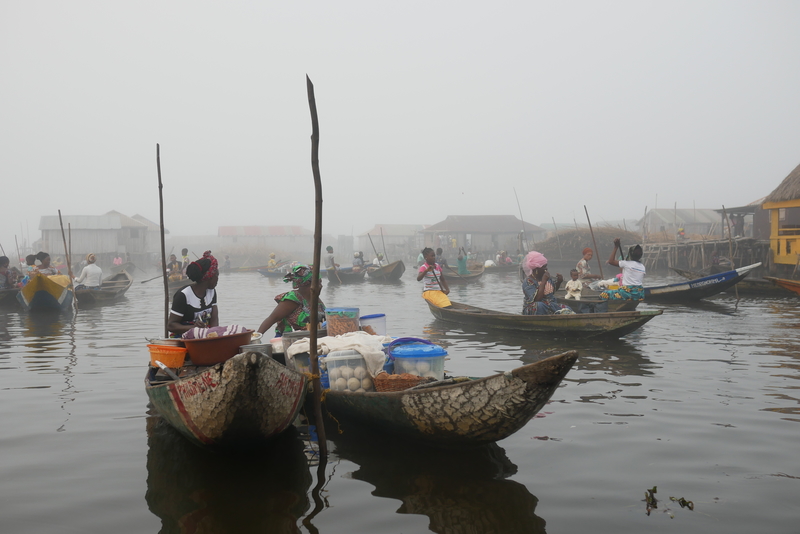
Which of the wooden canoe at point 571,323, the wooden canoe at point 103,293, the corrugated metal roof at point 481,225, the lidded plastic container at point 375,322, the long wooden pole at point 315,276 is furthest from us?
the corrugated metal roof at point 481,225

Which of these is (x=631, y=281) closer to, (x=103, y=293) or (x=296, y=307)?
(x=296, y=307)

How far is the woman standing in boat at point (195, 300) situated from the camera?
17.4 feet

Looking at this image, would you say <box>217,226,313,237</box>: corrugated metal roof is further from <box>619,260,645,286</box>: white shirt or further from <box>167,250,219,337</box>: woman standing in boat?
<box>167,250,219,337</box>: woman standing in boat

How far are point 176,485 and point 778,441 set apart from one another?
430cm

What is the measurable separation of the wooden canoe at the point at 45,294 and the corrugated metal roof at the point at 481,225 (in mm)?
30503

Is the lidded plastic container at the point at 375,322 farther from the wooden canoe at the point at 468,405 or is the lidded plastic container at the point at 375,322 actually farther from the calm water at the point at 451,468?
the wooden canoe at the point at 468,405

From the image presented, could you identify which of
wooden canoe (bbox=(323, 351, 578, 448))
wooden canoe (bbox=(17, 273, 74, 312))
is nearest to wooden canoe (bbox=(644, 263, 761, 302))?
wooden canoe (bbox=(323, 351, 578, 448))

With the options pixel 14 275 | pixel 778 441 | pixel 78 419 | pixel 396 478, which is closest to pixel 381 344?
pixel 396 478

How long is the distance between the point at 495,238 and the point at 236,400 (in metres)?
40.1

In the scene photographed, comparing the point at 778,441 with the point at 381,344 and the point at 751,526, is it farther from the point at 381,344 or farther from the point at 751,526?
the point at 381,344

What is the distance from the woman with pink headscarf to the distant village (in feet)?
39.7

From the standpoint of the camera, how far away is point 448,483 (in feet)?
12.2

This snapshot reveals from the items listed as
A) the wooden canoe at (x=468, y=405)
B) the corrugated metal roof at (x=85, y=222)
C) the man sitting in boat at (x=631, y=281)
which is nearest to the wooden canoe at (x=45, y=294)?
the wooden canoe at (x=468, y=405)

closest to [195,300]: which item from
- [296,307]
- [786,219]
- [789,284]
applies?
[296,307]
